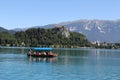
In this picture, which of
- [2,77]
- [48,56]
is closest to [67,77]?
[2,77]

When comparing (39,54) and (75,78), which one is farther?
(39,54)

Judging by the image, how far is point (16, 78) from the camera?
5088 cm

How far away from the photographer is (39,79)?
5072 cm

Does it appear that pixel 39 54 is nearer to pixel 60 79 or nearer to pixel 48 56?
pixel 48 56

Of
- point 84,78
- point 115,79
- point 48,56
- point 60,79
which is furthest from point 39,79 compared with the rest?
point 48,56

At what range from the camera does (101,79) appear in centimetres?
5334

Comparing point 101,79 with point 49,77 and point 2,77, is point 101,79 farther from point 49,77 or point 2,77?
point 2,77

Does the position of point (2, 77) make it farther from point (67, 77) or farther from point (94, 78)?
point (94, 78)

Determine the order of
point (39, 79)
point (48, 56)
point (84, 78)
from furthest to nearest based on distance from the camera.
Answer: point (48, 56), point (84, 78), point (39, 79)

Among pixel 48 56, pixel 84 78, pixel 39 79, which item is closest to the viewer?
pixel 39 79

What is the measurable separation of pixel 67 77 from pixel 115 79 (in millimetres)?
6775

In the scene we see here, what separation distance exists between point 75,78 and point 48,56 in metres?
58.4

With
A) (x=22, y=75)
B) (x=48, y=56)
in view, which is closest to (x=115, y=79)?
(x=22, y=75)

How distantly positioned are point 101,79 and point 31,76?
9.88 metres
